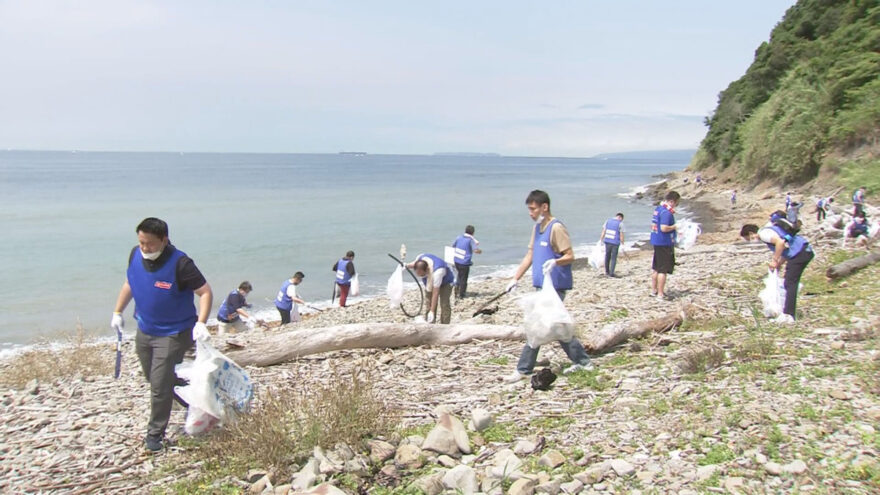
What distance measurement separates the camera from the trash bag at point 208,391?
16.2 feet

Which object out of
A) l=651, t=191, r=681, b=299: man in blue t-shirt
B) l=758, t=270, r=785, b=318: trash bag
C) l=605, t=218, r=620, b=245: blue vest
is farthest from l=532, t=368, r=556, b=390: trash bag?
l=605, t=218, r=620, b=245: blue vest

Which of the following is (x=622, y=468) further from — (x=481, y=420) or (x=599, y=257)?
(x=599, y=257)

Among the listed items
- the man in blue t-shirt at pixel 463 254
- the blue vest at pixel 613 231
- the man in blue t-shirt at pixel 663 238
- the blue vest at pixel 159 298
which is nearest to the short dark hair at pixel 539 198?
the blue vest at pixel 159 298

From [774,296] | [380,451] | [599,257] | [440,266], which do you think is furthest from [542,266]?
[599,257]

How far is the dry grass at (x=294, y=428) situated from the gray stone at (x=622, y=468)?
1.77 m

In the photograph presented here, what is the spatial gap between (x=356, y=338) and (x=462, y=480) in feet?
13.2

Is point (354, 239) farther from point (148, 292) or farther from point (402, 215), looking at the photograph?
point (148, 292)

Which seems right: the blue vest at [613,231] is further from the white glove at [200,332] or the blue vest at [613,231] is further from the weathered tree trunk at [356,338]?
the white glove at [200,332]

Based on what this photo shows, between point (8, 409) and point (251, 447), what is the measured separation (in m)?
3.53

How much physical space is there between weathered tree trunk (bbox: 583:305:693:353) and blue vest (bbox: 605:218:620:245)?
807cm

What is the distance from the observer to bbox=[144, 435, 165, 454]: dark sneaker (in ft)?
16.5

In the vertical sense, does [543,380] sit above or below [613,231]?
below

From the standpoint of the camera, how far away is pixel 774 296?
26.6 feet

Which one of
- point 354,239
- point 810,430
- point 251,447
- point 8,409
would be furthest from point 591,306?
point 354,239
